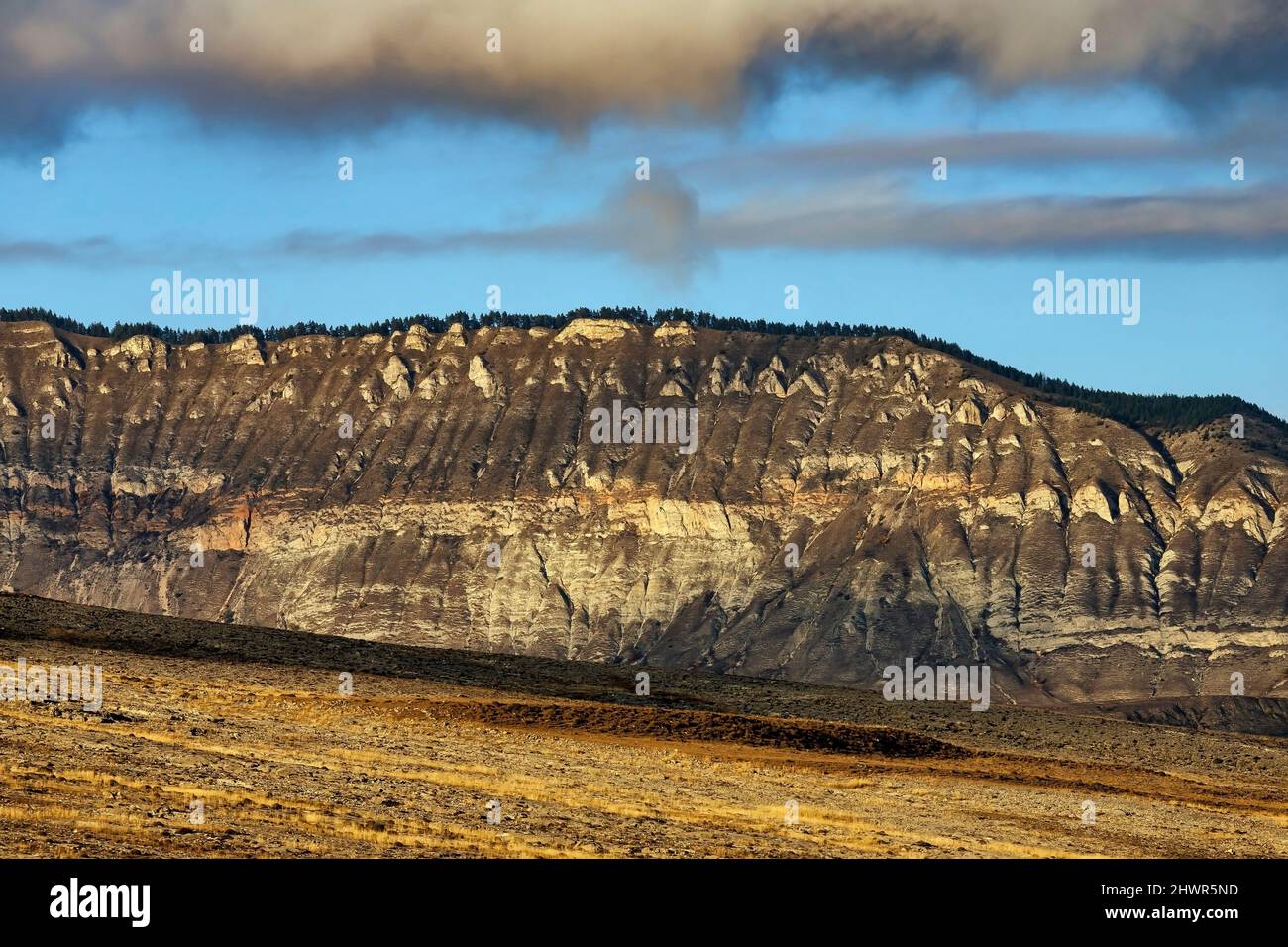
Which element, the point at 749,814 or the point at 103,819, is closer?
the point at 103,819
